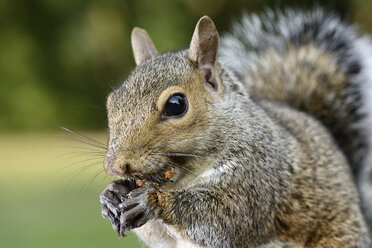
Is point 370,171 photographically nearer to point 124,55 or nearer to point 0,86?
point 124,55

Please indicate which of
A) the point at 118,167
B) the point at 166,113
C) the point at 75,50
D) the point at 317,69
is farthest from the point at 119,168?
the point at 75,50

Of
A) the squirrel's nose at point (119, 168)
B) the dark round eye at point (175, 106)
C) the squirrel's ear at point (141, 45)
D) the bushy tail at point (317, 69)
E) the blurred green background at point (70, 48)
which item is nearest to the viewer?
the squirrel's nose at point (119, 168)

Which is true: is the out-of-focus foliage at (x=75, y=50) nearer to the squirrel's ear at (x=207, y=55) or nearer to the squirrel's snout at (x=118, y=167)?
the squirrel's ear at (x=207, y=55)

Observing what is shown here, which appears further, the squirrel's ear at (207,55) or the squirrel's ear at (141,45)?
the squirrel's ear at (141,45)

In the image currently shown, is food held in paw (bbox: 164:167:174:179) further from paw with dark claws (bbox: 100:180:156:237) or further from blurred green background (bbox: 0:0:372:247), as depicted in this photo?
blurred green background (bbox: 0:0:372:247)

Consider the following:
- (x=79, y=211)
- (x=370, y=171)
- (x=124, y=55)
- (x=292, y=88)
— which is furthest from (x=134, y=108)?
(x=124, y=55)

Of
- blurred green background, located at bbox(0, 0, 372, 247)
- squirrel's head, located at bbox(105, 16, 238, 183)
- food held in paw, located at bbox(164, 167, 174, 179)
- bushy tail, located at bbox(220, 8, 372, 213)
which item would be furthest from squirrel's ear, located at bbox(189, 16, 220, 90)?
blurred green background, located at bbox(0, 0, 372, 247)

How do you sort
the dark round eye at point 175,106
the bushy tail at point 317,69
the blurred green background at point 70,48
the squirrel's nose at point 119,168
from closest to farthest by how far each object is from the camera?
1. the squirrel's nose at point 119,168
2. the dark round eye at point 175,106
3. the bushy tail at point 317,69
4. the blurred green background at point 70,48

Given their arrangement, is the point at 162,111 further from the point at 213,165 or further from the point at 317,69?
the point at 317,69

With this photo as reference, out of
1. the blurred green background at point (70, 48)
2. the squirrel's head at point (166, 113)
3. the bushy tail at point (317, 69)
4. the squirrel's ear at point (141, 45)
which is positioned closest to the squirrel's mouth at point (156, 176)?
the squirrel's head at point (166, 113)
